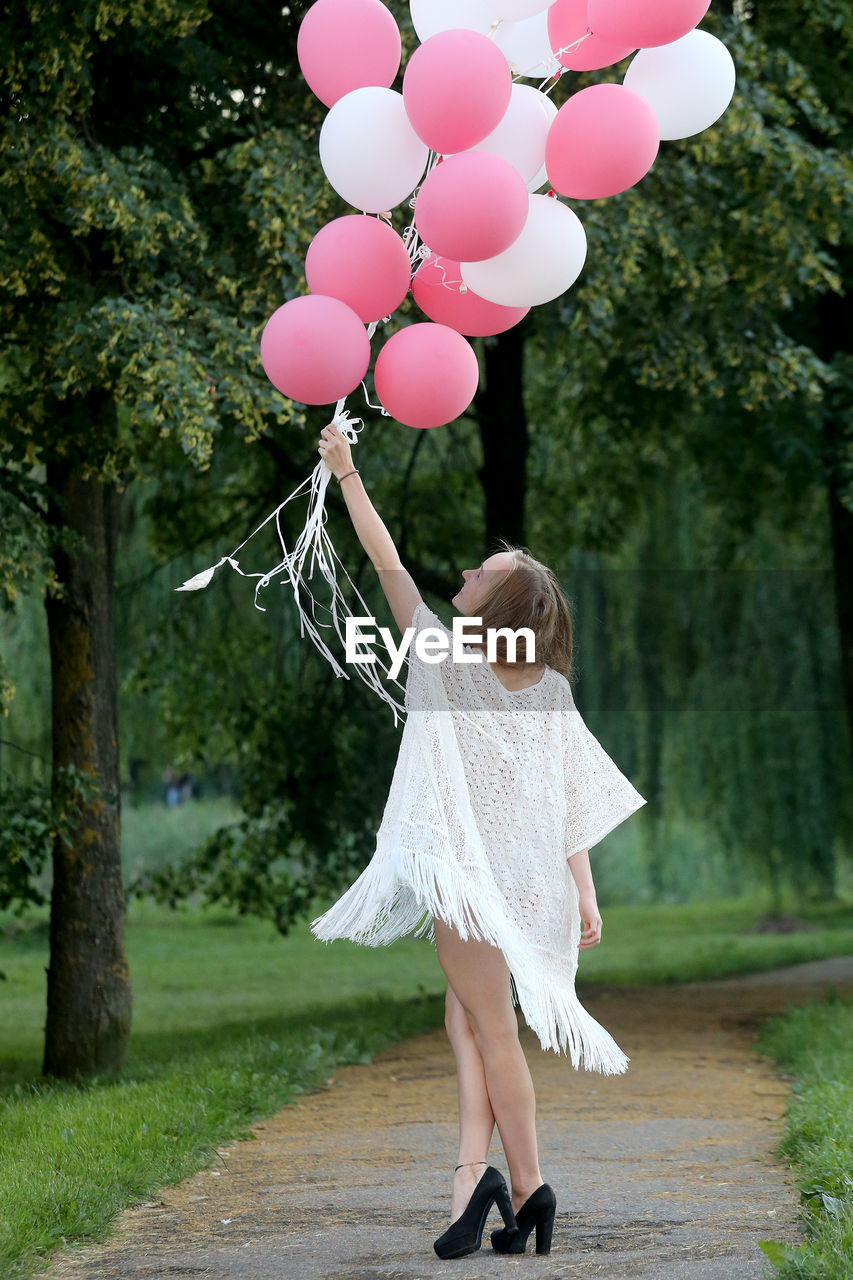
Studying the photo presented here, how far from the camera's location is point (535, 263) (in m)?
4.03

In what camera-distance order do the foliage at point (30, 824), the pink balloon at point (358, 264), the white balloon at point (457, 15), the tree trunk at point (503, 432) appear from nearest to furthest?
the pink balloon at point (358, 264)
the white balloon at point (457, 15)
the foliage at point (30, 824)
the tree trunk at point (503, 432)

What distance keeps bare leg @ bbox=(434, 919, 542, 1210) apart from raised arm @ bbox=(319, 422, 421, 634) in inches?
32.6

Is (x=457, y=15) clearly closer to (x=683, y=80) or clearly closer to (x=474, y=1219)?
(x=683, y=80)

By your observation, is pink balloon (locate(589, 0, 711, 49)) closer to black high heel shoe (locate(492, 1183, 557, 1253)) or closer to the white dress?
the white dress

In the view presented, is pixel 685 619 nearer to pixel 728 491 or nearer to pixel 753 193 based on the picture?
pixel 728 491

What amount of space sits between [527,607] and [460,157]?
123 centimetres

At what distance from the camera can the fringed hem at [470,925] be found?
3.56 metres

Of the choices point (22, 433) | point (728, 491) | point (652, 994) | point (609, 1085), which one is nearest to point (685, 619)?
point (728, 491)

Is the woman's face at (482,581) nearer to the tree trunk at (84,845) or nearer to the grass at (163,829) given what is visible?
the tree trunk at (84,845)

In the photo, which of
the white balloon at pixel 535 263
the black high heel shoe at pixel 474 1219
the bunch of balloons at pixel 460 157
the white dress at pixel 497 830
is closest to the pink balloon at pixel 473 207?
the bunch of balloons at pixel 460 157

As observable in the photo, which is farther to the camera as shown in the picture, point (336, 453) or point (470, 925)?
point (336, 453)

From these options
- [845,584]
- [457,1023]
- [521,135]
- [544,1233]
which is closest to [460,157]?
[521,135]

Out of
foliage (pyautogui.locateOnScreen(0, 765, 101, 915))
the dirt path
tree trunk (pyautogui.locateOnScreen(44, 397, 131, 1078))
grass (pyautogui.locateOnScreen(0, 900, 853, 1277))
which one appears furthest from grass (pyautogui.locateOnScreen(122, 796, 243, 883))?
the dirt path

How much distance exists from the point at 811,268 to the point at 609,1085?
5.08 metres
